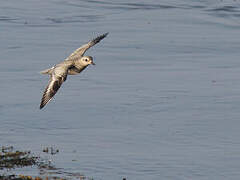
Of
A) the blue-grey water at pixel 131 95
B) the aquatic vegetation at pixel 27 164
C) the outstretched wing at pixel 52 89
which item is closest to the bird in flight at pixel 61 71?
the outstretched wing at pixel 52 89

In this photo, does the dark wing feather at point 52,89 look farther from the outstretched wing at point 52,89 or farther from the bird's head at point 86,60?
the bird's head at point 86,60

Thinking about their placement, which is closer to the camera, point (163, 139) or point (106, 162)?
point (106, 162)

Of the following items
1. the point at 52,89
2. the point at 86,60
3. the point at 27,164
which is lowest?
the point at 27,164

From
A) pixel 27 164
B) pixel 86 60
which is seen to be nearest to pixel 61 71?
pixel 86 60

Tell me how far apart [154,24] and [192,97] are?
12415mm

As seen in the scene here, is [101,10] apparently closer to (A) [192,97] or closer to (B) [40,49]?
(B) [40,49]

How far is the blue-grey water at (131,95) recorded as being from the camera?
16.9m

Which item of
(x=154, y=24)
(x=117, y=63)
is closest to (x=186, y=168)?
(x=117, y=63)

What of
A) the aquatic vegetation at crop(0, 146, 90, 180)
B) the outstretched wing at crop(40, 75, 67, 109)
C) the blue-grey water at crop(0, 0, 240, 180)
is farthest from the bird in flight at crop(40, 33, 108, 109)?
the blue-grey water at crop(0, 0, 240, 180)

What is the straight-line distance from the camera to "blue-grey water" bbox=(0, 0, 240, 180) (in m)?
16.9

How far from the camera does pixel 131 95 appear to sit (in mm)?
22281

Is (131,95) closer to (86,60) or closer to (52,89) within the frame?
(86,60)

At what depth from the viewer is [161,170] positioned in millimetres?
16188

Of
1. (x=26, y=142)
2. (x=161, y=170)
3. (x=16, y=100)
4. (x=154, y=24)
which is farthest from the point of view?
(x=154, y=24)
